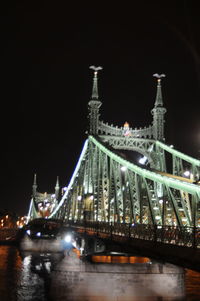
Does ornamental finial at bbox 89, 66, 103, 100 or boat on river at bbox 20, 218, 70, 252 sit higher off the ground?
ornamental finial at bbox 89, 66, 103, 100

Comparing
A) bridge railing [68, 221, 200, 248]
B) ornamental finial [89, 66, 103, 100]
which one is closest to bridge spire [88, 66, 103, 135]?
ornamental finial [89, 66, 103, 100]

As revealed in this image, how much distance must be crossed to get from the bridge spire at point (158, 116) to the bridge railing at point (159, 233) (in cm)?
1981

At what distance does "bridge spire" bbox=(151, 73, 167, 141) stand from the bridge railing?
19811 mm

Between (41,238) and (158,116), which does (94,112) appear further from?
(41,238)

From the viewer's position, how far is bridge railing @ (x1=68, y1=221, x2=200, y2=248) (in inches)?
602

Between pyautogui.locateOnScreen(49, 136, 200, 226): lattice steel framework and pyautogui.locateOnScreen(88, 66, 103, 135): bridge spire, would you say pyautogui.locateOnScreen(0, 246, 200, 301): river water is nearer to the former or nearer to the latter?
pyautogui.locateOnScreen(49, 136, 200, 226): lattice steel framework

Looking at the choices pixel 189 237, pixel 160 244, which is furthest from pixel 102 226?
pixel 189 237

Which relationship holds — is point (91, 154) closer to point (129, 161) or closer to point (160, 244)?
point (129, 161)

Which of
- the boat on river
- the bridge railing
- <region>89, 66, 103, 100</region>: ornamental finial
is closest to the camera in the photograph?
the bridge railing

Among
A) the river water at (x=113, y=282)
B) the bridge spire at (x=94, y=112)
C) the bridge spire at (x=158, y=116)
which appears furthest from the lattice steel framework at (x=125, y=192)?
the bridge spire at (x=158, y=116)

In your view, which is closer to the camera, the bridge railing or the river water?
the bridge railing

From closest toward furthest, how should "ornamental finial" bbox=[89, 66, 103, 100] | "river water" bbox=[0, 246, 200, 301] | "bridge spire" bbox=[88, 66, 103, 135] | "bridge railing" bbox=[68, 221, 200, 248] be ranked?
"bridge railing" bbox=[68, 221, 200, 248] → "river water" bbox=[0, 246, 200, 301] → "bridge spire" bbox=[88, 66, 103, 135] → "ornamental finial" bbox=[89, 66, 103, 100]

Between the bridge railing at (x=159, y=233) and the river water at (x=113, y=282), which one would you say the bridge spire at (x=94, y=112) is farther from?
the bridge railing at (x=159, y=233)

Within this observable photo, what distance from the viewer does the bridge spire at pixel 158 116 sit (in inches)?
1764
